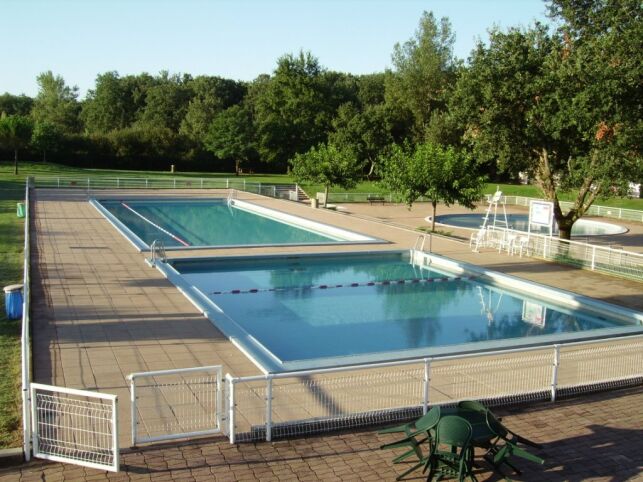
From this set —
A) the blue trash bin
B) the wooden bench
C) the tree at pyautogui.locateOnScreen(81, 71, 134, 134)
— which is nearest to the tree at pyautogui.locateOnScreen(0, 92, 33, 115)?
the tree at pyautogui.locateOnScreen(81, 71, 134, 134)

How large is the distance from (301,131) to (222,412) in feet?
182

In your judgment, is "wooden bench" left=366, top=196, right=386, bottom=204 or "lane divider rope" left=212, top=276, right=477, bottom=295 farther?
"wooden bench" left=366, top=196, right=386, bottom=204

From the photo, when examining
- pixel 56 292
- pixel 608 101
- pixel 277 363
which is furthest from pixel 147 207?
pixel 277 363

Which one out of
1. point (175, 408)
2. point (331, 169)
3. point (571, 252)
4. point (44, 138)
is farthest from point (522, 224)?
→ point (44, 138)

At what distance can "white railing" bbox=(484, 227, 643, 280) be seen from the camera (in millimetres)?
17703

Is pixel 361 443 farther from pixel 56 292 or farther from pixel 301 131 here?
pixel 301 131

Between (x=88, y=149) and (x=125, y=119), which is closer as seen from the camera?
(x=88, y=149)

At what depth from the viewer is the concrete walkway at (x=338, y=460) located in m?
6.35

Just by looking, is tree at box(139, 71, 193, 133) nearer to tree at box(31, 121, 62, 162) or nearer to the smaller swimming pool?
tree at box(31, 121, 62, 162)

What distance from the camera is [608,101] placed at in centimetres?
1853

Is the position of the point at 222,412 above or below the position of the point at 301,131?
below

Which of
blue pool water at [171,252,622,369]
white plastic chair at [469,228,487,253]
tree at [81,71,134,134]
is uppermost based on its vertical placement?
tree at [81,71,134,134]

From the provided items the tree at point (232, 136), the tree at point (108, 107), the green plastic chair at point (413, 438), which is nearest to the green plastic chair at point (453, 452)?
the green plastic chair at point (413, 438)

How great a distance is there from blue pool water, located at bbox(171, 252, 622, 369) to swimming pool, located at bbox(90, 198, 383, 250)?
8.67 feet
